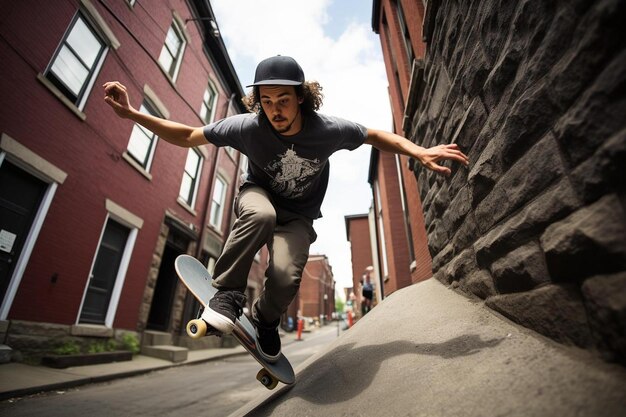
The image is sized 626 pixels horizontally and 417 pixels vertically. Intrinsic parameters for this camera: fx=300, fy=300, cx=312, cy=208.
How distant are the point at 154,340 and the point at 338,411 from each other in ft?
24.7

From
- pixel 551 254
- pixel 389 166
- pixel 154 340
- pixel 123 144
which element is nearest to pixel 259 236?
pixel 551 254

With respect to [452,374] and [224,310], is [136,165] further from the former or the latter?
[452,374]

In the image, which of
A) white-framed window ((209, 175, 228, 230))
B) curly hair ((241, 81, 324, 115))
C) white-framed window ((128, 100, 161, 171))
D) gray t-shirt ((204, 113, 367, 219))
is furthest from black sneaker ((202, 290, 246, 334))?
white-framed window ((209, 175, 228, 230))

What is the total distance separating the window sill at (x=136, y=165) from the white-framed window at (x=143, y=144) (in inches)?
7.6

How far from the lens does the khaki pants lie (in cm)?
202

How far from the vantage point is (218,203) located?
12148mm

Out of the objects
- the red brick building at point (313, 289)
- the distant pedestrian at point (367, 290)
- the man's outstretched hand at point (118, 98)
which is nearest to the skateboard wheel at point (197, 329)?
the man's outstretched hand at point (118, 98)

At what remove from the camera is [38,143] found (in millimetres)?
5098

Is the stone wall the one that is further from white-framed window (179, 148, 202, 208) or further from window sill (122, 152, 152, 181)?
white-framed window (179, 148, 202, 208)

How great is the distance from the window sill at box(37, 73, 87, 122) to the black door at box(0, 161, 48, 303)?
147 cm

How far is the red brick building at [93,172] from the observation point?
15.9 ft

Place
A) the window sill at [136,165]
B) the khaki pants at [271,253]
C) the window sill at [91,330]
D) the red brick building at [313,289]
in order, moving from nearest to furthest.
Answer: the khaki pants at [271,253] < the window sill at [91,330] < the window sill at [136,165] < the red brick building at [313,289]

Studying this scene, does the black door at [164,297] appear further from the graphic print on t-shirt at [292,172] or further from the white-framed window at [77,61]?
the graphic print on t-shirt at [292,172]

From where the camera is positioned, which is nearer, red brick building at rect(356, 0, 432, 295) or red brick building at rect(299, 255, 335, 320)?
red brick building at rect(356, 0, 432, 295)
